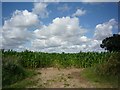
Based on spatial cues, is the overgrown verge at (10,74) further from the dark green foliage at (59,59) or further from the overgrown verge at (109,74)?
the dark green foliage at (59,59)

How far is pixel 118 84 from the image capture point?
12641 millimetres

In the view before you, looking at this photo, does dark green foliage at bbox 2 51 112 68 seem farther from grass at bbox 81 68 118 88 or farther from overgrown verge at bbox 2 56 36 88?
grass at bbox 81 68 118 88

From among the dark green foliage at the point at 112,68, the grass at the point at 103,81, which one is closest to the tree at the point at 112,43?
the dark green foliage at the point at 112,68

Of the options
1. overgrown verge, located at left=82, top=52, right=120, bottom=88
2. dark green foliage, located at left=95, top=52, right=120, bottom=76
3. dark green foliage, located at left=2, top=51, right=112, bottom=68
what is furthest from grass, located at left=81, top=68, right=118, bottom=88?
dark green foliage, located at left=2, top=51, right=112, bottom=68

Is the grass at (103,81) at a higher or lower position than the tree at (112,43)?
lower

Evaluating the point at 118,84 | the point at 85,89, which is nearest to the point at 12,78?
the point at 85,89

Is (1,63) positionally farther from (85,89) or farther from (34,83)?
(85,89)

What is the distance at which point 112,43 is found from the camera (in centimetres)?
1973

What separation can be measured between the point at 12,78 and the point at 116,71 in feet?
16.9

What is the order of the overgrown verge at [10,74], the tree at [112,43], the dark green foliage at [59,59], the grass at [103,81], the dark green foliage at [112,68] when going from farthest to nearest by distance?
1. the dark green foliage at [59,59]
2. the tree at [112,43]
3. the dark green foliage at [112,68]
4. the grass at [103,81]
5. the overgrown verge at [10,74]

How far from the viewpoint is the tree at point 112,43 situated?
63.1 ft

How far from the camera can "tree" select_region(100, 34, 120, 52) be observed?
1923cm

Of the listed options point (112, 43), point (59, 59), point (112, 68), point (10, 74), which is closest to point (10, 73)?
point (10, 74)

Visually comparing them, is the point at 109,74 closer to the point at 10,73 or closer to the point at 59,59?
the point at 10,73
